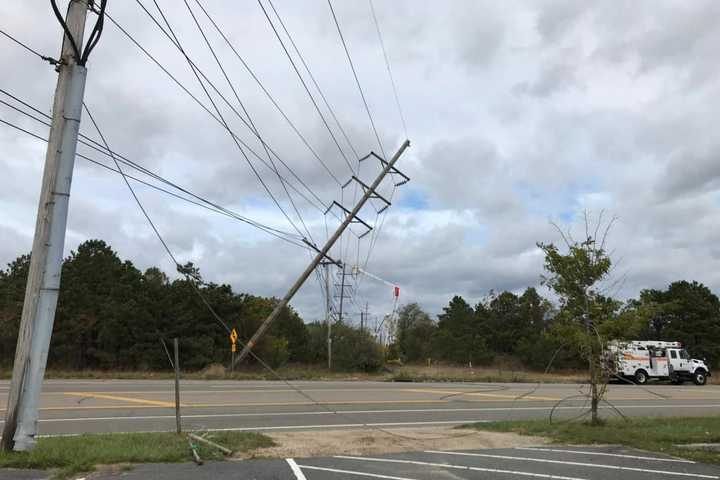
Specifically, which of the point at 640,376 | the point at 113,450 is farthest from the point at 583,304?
the point at 640,376

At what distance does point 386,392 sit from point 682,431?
11.9m

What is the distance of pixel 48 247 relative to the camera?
8.81m

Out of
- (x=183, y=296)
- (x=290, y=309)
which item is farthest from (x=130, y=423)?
(x=290, y=309)

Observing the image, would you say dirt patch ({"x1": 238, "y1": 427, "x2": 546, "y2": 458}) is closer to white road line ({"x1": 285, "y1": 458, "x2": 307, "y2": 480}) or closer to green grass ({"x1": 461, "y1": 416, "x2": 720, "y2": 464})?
white road line ({"x1": 285, "y1": 458, "x2": 307, "y2": 480})

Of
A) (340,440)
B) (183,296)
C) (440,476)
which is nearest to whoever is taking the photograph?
(440,476)

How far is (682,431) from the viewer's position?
41.5 ft

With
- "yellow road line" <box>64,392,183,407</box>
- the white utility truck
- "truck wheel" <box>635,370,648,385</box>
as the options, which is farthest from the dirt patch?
"truck wheel" <box>635,370,648,385</box>

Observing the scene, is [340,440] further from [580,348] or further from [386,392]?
[386,392]

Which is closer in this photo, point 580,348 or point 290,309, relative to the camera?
point 580,348

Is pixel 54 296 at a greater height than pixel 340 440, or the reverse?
pixel 54 296

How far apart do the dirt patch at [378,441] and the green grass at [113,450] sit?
51 cm

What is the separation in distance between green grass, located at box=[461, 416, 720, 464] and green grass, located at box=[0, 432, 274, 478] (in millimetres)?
5280

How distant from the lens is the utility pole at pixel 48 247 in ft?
27.8

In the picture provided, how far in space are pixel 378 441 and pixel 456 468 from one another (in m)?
2.70
